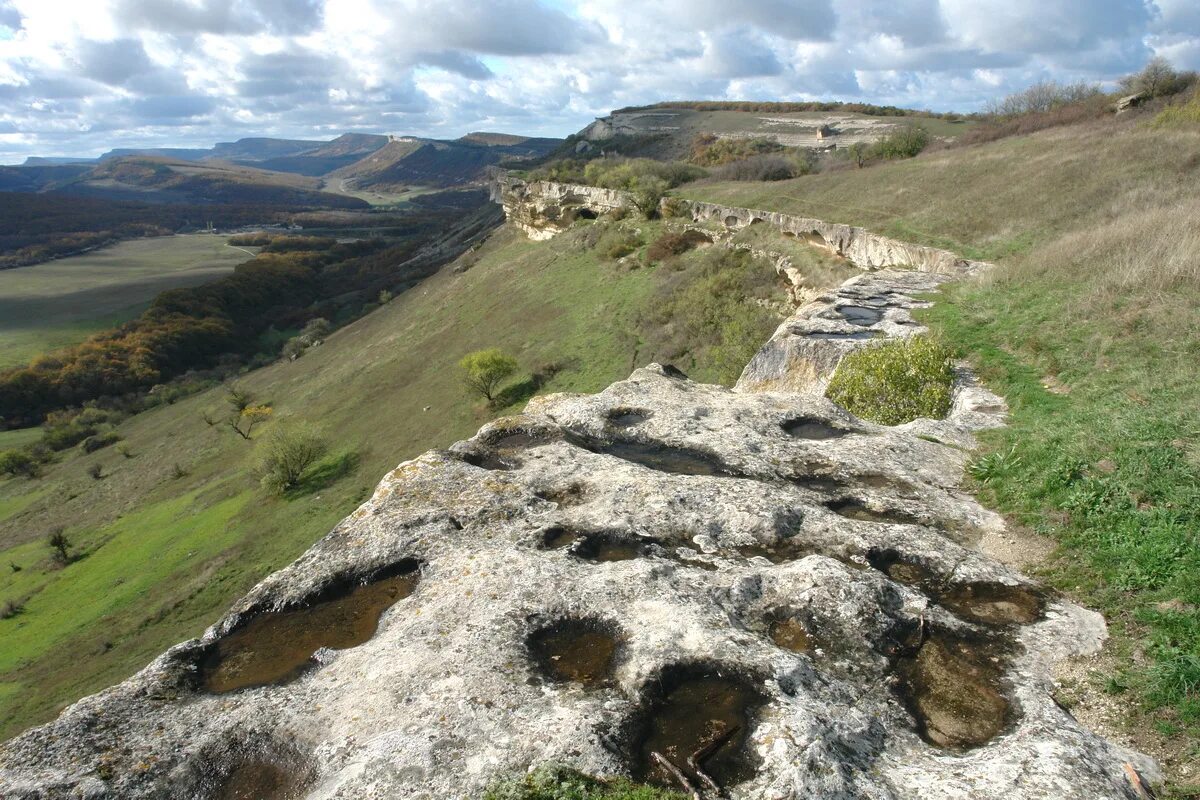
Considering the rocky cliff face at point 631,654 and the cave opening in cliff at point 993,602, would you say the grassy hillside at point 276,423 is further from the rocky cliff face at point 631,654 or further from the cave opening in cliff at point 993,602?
the cave opening in cliff at point 993,602

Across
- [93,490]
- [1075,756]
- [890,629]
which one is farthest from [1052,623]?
[93,490]

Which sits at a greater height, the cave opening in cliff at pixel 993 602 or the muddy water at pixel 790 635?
the cave opening in cliff at pixel 993 602

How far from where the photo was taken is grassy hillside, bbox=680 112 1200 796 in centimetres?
604

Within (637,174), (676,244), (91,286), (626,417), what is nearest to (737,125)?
(637,174)

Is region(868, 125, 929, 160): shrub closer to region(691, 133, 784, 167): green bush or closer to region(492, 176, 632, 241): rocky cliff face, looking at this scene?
region(492, 176, 632, 241): rocky cliff face

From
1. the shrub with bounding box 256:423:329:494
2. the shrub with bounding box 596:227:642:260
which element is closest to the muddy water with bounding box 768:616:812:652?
the shrub with bounding box 256:423:329:494

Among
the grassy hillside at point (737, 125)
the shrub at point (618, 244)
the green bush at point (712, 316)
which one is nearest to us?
the green bush at point (712, 316)

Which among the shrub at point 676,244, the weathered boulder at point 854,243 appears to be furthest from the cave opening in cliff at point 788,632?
the shrub at point 676,244

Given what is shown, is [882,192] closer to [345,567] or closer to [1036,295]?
[1036,295]

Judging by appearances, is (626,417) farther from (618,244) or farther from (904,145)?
(904,145)

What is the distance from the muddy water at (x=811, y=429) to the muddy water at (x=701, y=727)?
6932mm

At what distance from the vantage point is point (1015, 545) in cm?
835

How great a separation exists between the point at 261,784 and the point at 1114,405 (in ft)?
41.5

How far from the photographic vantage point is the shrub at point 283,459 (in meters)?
38.4
